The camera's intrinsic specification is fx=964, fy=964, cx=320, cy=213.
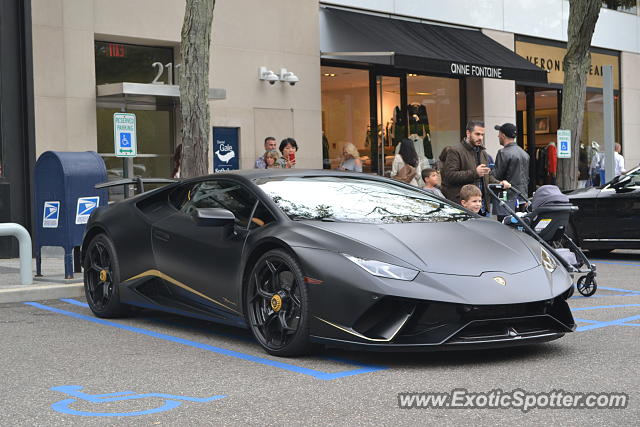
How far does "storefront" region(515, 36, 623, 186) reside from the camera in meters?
26.0

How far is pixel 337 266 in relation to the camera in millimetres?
6043

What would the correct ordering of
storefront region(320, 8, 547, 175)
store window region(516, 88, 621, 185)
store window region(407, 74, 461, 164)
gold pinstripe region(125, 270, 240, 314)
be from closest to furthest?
gold pinstripe region(125, 270, 240, 314), storefront region(320, 8, 547, 175), store window region(407, 74, 461, 164), store window region(516, 88, 621, 185)

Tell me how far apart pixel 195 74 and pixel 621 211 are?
6.16m

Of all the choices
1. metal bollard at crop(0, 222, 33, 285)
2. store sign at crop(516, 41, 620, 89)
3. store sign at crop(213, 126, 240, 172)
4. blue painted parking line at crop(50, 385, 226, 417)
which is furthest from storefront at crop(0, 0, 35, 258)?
store sign at crop(516, 41, 620, 89)

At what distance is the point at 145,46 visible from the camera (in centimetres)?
1656

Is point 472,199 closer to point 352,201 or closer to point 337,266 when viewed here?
point 352,201

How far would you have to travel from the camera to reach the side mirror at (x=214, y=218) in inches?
270

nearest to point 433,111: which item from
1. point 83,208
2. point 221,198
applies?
point 83,208

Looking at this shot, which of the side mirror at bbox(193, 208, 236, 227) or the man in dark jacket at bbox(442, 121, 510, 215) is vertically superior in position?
the man in dark jacket at bbox(442, 121, 510, 215)

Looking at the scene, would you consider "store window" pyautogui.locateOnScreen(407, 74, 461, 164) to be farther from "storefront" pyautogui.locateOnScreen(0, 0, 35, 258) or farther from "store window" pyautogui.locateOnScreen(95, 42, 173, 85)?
"storefront" pyautogui.locateOnScreen(0, 0, 35, 258)

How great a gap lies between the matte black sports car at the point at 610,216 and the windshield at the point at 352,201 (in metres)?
6.67

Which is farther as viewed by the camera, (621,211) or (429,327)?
(621,211)

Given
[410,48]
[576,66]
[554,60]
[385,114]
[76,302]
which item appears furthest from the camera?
[554,60]

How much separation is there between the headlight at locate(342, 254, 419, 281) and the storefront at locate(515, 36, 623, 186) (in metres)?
20.0
